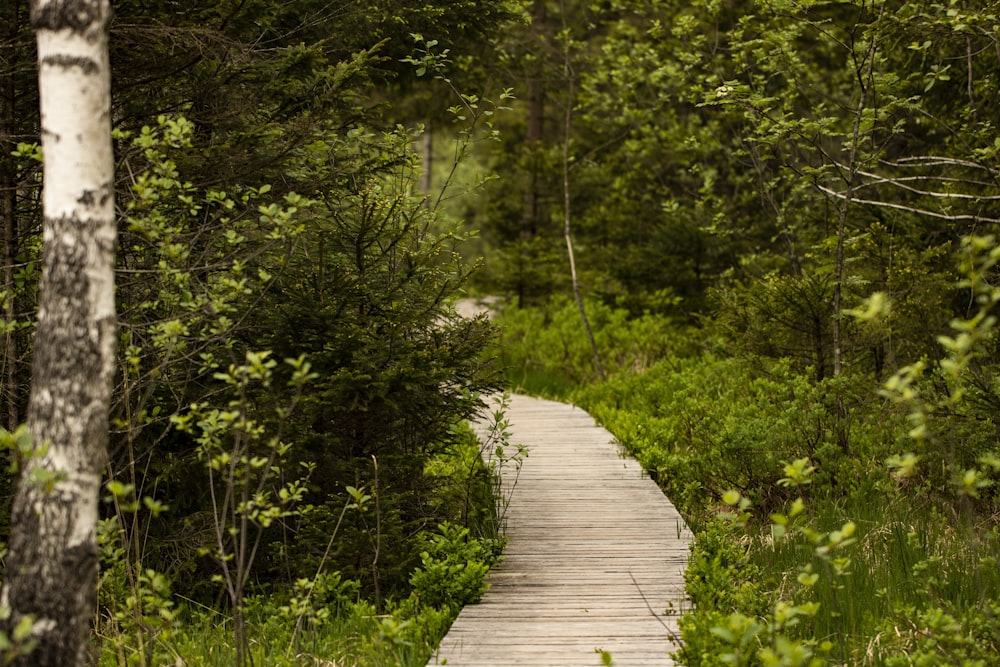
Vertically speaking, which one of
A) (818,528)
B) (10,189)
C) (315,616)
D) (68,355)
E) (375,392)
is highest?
(10,189)

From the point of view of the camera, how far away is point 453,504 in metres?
6.73

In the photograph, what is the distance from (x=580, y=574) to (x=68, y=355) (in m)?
3.74

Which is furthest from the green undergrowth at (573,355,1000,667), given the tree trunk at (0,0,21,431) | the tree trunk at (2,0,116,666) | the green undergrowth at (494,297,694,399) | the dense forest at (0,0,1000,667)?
the tree trunk at (0,0,21,431)

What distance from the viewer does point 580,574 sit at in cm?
594

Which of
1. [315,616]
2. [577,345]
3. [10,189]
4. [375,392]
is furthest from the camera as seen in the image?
[577,345]

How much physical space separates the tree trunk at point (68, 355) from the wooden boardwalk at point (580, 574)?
201 centimetres

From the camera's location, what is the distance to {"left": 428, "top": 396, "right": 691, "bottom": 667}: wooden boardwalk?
4770mm

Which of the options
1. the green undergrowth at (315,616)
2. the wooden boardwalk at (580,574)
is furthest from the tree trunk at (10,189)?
the wooden boardwalk at (580,574)

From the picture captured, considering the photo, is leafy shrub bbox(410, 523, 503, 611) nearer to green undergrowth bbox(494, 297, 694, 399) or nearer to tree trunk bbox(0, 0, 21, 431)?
tree trunk bbox(0, 0, 21, 431)

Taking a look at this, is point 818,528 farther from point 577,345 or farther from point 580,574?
point 577,345

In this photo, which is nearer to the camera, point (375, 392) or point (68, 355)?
point (68, 355)

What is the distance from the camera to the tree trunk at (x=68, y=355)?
3354 mm

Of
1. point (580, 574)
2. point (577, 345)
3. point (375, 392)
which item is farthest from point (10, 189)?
point (577, 345)

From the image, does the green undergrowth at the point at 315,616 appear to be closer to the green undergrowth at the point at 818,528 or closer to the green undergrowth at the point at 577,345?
the green undergrowth at the point at 818,528
